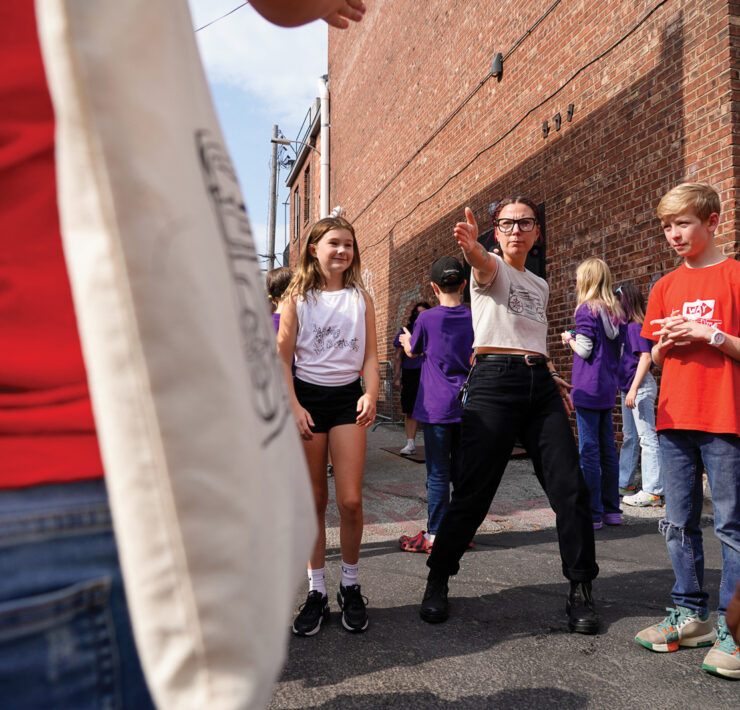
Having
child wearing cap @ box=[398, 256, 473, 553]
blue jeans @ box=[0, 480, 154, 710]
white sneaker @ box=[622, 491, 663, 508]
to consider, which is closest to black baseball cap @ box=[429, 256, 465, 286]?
child wearing cap @ box=[398, 256, 473, 553]

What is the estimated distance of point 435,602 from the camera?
3.30 m

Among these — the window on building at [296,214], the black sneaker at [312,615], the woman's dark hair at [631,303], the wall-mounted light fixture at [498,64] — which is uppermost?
the window on building at [296,214]

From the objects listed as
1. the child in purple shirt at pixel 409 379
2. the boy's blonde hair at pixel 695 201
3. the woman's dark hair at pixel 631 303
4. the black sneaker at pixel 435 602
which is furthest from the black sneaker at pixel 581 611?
the child in purple shirt at pixel 409 379

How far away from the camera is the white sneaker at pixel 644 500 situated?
5840 millimetres

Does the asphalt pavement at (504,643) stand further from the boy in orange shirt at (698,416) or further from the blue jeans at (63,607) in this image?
the blue jeans at (63,607)

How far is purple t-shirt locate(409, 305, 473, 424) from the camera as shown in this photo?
15.0ft

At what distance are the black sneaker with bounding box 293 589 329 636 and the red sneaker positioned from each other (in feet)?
4.61

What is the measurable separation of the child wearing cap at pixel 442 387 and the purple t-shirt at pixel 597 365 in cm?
107

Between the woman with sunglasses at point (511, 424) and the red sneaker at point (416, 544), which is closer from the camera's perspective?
the woman with sunglasses at point (511, 424)

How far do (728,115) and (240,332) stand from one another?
245 inches

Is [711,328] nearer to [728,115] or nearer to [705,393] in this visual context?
[705,393]

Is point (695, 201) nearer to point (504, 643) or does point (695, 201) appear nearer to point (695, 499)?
point (695, 499)

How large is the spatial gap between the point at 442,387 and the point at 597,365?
4.79ft

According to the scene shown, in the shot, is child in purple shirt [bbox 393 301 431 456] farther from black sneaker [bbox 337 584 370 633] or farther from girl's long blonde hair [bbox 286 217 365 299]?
black sneaker [bbox 337 584 370 633]
